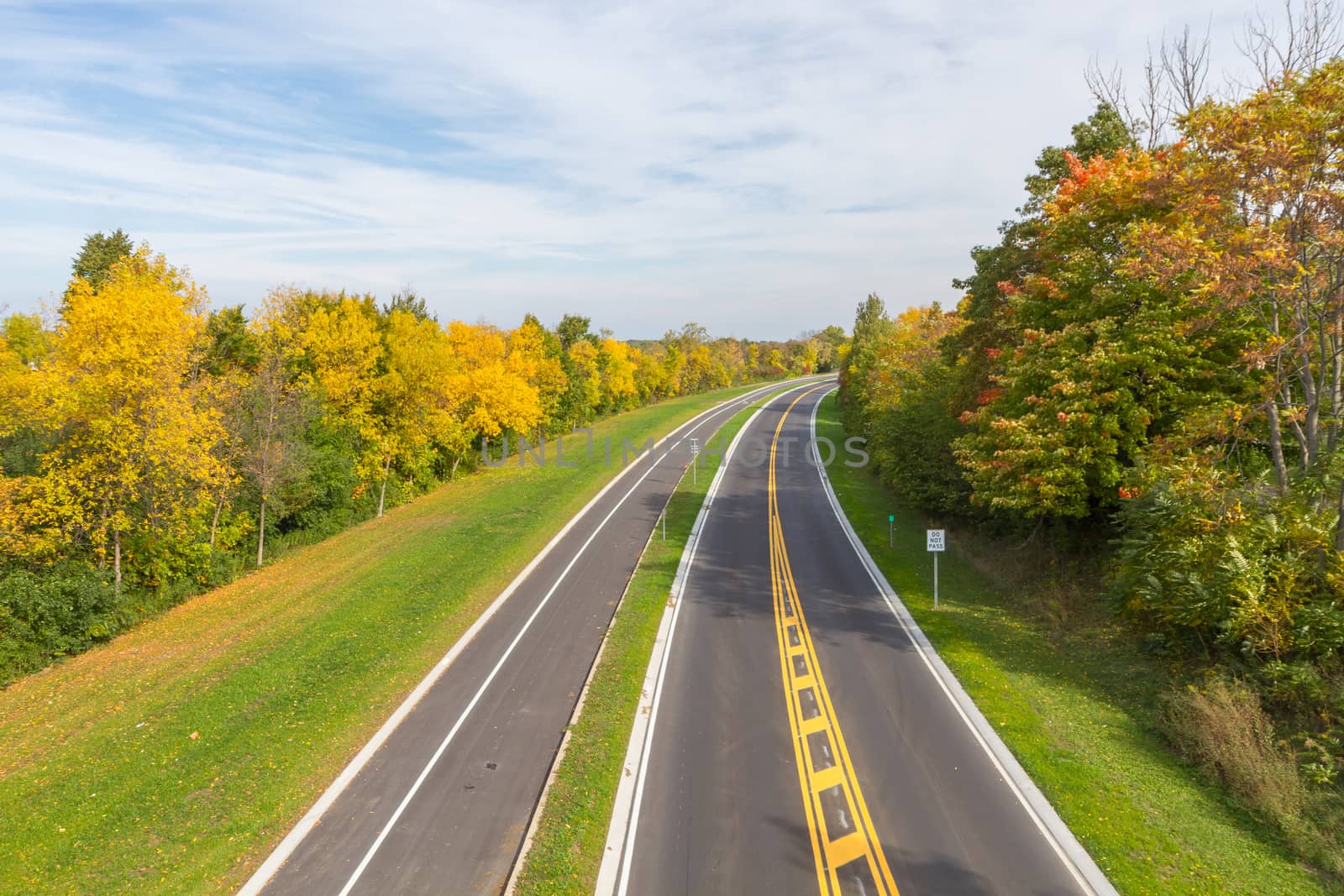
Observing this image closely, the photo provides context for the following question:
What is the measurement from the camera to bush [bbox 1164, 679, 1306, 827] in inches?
439

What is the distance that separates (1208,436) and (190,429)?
32408mm

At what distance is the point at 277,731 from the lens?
15.0m

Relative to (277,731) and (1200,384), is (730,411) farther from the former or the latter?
(277,731)

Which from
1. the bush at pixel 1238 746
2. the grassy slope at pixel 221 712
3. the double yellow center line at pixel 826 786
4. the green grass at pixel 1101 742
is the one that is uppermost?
the bush at pixel 1238 746

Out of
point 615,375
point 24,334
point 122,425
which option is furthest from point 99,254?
point 615,375

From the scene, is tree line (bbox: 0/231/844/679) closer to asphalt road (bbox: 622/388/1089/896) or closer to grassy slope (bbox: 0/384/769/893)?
grassy slope (bbox: 0/384/769/893)

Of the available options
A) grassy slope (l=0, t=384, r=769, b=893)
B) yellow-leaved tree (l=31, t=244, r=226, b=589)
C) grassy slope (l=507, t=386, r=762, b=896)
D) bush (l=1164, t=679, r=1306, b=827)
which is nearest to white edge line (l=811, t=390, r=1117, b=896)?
bush (l=1164, t=679, r=1306, b=827)

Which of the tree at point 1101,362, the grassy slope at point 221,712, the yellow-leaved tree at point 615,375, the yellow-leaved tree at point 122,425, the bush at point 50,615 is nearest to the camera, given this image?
the grassy slope at point 221,712

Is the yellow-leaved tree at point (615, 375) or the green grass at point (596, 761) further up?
the yellow-leaved tree at point (615, 375)

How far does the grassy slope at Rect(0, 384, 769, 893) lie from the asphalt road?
703 cm

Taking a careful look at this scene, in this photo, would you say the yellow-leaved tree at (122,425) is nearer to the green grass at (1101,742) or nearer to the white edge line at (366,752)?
the white edge line at (366,752)

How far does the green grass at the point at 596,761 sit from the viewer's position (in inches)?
415

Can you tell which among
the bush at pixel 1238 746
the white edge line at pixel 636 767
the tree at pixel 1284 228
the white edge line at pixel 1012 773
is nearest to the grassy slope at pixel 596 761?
the white edge line at pixel 636 767

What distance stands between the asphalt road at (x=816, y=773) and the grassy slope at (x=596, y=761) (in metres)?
0.72
